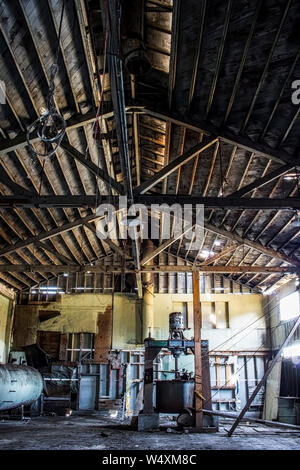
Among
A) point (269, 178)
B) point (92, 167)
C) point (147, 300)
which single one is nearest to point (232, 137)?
point (269, 178)

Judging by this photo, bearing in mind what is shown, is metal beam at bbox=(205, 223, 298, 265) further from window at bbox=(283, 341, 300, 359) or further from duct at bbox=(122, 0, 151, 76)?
duct at bbox=(122, 0, 151, 76)

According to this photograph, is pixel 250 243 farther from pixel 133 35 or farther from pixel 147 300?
pixel 133 35

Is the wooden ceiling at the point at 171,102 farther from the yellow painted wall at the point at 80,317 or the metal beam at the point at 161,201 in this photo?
the yellow painted wall at the point at 80,317

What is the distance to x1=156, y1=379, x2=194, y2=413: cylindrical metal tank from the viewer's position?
10570 mm

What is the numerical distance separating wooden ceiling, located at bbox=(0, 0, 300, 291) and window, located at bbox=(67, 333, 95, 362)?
6940 millimetres

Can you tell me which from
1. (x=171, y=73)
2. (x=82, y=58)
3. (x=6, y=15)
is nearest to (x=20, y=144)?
(x=82, y=58)

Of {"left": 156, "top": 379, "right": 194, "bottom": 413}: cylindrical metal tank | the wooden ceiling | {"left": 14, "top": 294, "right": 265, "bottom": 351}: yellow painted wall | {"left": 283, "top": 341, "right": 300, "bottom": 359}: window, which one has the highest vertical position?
the wooden ceiling

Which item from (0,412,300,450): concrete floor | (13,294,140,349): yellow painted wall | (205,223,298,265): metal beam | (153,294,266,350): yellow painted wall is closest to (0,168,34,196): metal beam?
(0,412,300,450): concrete floor

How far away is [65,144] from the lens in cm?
892

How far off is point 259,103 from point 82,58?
147 inches

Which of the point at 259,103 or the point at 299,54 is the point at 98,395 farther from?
the point at 299,54

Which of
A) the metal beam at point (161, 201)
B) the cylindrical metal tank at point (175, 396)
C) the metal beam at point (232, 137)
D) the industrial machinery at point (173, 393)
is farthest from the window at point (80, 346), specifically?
the metal beam at point (232, 137)

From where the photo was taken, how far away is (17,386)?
10383mm

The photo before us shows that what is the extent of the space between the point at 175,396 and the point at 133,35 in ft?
30.2
